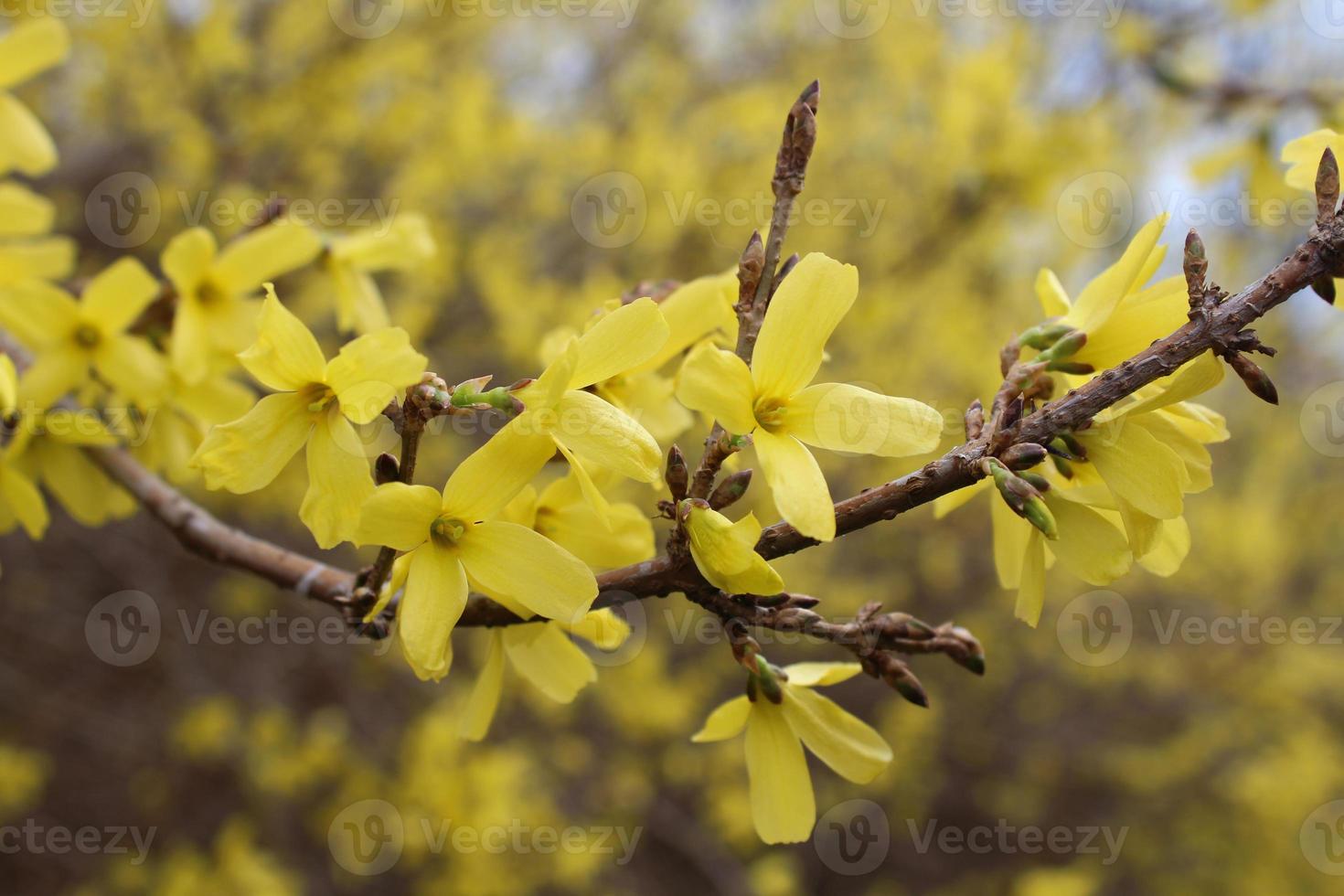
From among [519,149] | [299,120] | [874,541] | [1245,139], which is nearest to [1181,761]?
[874,541]

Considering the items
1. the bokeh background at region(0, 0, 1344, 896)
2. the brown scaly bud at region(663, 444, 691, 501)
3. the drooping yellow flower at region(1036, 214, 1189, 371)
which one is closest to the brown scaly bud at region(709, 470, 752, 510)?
the brown scaly bud at region(663, 444, 691, 501)

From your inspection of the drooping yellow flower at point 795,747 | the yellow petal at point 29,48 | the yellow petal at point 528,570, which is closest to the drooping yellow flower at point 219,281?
the yellow petal at point 29,48

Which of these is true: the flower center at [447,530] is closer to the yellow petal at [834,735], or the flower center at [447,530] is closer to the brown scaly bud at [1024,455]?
the yellow petal at [834,735]

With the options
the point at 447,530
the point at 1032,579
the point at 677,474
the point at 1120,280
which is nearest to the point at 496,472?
the point at 447,530

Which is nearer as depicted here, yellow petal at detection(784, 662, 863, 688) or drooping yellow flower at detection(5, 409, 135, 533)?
yellow petal at detection(784, 662, 863, 688)

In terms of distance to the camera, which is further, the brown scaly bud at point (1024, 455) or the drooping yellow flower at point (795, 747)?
the drooping yellow flower at point (795, 747)

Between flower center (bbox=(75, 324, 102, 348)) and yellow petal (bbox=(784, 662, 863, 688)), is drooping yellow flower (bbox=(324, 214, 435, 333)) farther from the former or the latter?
yellow petal (bbox=(784, 662, 863, 688))

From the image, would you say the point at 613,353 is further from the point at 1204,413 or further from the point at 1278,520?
the point at 1278,520

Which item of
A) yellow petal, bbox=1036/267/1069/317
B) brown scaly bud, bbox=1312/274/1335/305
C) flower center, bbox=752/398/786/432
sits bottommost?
flower center, bbox=752/398/786/432
